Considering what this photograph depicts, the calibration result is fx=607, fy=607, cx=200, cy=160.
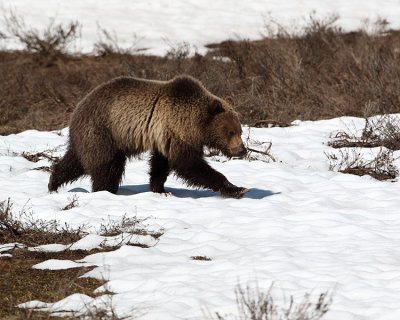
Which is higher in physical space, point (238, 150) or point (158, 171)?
point (238, 150)

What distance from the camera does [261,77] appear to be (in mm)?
14961

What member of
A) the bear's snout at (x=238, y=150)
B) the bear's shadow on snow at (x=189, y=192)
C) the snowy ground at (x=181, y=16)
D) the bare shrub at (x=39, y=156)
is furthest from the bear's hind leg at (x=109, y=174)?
the snowy ground at (x=181, y=16)

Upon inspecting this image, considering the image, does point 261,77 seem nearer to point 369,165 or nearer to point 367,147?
point 367,147

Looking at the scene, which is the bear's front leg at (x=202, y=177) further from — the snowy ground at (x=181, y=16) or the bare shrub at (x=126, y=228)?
the snowy ground at (x=181, y=16)

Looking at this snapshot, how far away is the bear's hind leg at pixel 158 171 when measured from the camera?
7742 mm

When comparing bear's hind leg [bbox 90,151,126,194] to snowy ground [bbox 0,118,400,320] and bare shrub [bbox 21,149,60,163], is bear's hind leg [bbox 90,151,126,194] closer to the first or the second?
snowy ground [bbox 0,118,400,320]

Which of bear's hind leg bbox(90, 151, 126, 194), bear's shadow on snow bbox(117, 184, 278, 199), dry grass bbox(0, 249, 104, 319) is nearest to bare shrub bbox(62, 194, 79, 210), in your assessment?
bear's hind leg bbox(90, 151, 126, 194)

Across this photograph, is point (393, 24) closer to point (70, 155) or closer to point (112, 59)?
point (112, 59)

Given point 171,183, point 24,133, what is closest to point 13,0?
point 24,133

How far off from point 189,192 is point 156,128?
1.24 metres

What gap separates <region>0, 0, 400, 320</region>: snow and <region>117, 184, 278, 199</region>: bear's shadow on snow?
0.05 feet

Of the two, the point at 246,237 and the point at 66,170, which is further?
the point at 66,170

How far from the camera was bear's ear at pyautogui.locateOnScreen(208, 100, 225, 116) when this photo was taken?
7273 millimetres

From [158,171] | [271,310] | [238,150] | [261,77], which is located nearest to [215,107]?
[238,150]
